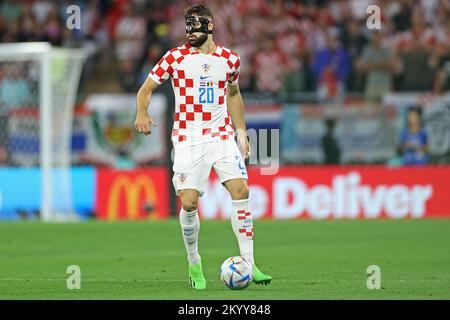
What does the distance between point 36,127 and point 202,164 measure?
12.1 m

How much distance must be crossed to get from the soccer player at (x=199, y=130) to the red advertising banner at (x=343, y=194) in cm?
1063

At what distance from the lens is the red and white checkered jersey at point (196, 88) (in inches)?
409

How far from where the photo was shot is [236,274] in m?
10.1

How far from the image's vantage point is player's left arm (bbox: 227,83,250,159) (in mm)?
10672

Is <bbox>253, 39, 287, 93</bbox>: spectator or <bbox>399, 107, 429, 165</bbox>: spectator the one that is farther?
<bbox>253, 39, 287, 93</bbox>: spectator

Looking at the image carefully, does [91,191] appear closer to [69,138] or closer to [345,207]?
[69,138]

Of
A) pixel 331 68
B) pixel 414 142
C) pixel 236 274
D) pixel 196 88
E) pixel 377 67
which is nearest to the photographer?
pixel 236 274

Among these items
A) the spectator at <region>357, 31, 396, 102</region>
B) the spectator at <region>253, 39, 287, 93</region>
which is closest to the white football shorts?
the spectator at <region>357, 31, 396, 102</region>

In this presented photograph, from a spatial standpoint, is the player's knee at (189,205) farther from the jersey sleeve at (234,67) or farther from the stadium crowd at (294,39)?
the stadium crowd at (294,39)

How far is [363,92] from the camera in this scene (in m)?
22.4

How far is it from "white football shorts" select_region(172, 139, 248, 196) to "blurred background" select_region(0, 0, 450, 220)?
1019 centimetres

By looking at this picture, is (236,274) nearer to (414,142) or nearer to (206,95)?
(206,95)

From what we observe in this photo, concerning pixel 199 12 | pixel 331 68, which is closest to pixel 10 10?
pixel 331 68

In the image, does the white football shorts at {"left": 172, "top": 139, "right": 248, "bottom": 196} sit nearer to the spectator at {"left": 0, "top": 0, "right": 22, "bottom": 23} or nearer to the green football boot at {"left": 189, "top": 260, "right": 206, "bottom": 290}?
the green football boot at {"left": 189, "top": 260, "right": 206, "bottom": 290}
